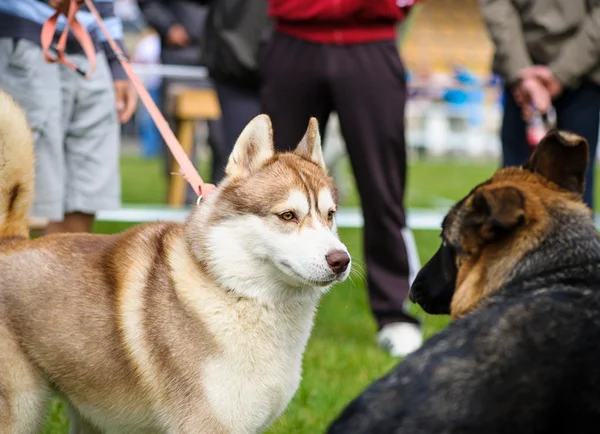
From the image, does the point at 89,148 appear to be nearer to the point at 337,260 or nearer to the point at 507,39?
the point at 337,260

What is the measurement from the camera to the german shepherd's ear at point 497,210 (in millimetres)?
2322

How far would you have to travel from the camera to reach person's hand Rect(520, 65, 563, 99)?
4766 mm

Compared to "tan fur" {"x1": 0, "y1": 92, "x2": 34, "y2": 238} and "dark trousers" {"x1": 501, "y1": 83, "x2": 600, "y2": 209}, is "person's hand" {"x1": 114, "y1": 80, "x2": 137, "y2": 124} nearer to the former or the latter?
"tan fur" {"x1": 0, "y1": 92, "x2": 34, "y2": 238}

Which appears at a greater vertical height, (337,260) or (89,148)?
(337,260)

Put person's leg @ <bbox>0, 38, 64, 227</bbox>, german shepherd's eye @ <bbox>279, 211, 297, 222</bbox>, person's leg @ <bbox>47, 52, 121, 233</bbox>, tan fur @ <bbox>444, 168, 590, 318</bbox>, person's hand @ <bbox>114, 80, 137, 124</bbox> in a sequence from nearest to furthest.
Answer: tan fur @ <bbox>444, 168, 590, 318</bbox> → german shepherd's eye @ <bbox>279, 211, 297, 222</bbox> → person's leg @ <bbox>0, 38, 64, 227</bbox> → person's leg @ <bbox>47, 52, 121, 233</bbox> → person's hand @ <bbox>114, 80, 137, 124</bbox>

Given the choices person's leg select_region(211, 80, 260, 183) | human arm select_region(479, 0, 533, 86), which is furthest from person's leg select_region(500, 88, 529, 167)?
person's leg select_region(211, 80, 260, 183)

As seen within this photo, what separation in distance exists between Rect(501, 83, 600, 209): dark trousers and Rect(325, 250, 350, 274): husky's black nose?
205 cm

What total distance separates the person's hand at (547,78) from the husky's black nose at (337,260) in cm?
217

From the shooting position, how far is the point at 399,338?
518cm

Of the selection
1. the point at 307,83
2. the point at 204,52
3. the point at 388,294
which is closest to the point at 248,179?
the point at 307,83

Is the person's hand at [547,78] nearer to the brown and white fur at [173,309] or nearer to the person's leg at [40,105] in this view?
the brown and white fur at [173,309]

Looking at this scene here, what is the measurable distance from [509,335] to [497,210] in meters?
0.35

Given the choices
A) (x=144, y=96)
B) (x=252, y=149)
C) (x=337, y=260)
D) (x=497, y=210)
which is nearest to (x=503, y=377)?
(x=497, y=210)

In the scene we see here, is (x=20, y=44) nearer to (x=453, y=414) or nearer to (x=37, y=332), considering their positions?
(x=37, y=332)
